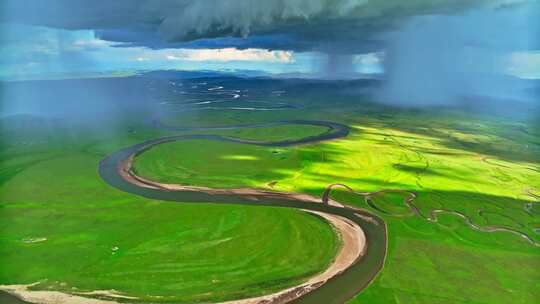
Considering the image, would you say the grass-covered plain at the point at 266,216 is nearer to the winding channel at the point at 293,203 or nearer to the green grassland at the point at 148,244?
the green grassland at the point at 148,244

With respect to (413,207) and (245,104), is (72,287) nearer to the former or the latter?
(413,207)

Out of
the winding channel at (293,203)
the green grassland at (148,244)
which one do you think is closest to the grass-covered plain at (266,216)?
the green grassland at (148,244)

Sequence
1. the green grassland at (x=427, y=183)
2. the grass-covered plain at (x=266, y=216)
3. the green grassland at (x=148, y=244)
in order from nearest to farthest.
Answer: the green grassland at (x=148, y=244) → the grass-covered plain at (x=266, y=216) → the green grassland at (x=427, y=183)

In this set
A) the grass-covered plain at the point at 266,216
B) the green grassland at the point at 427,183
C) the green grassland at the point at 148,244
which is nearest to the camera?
the green grassland at the point at 148,244

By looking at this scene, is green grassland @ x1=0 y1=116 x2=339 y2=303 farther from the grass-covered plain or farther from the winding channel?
the winding channel

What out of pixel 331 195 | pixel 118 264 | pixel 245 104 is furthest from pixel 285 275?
pixel 245 104

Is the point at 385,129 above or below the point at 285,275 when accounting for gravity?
above

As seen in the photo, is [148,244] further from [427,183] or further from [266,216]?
[427,183]

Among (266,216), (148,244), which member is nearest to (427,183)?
(266,216)
